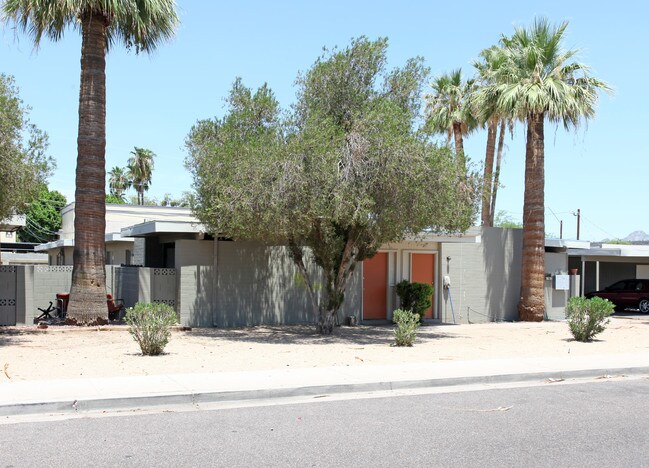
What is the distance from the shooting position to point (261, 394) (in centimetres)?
999

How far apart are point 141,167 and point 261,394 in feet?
191

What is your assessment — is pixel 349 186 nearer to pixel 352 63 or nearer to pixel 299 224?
pixel 299 224

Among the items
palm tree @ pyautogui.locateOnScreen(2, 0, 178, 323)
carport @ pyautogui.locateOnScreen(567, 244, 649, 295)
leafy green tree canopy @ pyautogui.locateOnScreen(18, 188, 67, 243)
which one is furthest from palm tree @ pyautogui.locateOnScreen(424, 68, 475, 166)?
leafy green tree canopy @ pyautogui.locateOnScreen(18, 188, 67, 243)

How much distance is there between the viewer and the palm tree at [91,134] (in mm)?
17609

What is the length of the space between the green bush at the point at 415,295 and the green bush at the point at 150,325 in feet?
31.1

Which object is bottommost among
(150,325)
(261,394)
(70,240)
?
(261,394)

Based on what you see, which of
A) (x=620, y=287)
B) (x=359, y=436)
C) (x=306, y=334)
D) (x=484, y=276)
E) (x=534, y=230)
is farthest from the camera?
(x=620, y=287)

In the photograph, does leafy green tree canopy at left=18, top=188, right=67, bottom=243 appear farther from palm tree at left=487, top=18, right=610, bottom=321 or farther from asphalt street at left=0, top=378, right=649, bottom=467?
asphalt street at left=0, top=378, right=649, bottom=467

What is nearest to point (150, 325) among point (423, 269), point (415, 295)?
point (415, 295)

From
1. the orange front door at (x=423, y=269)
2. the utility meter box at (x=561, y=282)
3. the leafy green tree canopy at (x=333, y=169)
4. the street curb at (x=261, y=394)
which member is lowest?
the street curb at (x=261, y=394)

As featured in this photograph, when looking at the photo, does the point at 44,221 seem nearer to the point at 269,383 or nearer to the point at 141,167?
the point at 141,167

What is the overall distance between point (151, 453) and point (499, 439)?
361 cm

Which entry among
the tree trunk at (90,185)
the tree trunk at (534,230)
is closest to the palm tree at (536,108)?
the tree trunk at (534,230)

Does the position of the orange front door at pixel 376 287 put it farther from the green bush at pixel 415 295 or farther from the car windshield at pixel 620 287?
the car windshield at pixel 620 287
